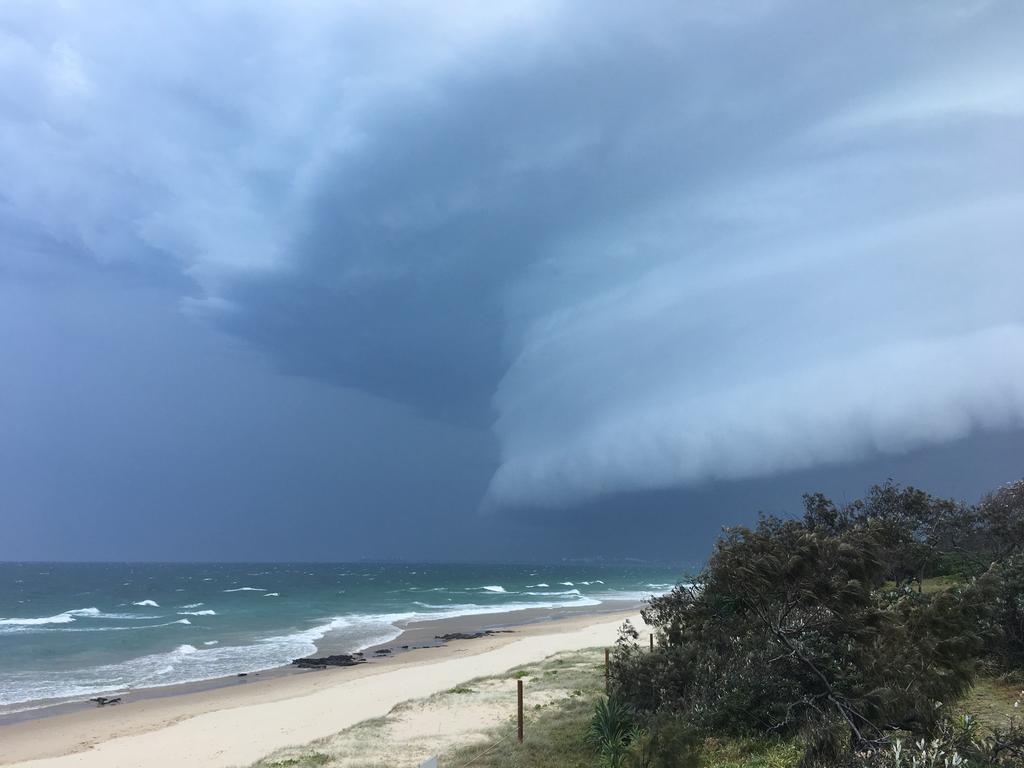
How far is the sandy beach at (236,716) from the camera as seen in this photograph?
16.9m

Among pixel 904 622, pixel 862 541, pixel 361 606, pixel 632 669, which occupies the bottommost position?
pixel 361 606

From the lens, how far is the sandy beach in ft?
55.4

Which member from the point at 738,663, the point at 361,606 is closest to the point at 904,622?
the point at 738,663

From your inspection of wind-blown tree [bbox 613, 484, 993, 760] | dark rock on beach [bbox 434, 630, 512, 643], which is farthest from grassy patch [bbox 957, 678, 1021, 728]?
dark rock on beach [bbox 434, 630, 512, 643]

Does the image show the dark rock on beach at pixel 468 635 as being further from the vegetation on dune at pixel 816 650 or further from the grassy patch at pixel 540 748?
the vegetation on dune at pixel 816 650

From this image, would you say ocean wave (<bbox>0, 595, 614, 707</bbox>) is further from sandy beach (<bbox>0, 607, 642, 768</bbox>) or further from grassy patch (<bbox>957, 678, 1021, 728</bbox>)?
grassy patch (<bbox>957, 678, 1021, 728</bbox>)

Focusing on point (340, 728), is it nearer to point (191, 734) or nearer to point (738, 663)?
point (191, 734)

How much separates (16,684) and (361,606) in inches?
1689

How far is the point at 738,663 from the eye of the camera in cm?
1285

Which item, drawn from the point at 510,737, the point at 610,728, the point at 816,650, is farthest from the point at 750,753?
the point at 510,737

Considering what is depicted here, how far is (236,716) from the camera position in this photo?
2056 centimetres

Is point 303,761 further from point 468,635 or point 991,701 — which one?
point 468,635

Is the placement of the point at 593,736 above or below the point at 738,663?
below

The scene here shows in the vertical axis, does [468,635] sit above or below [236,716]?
below
